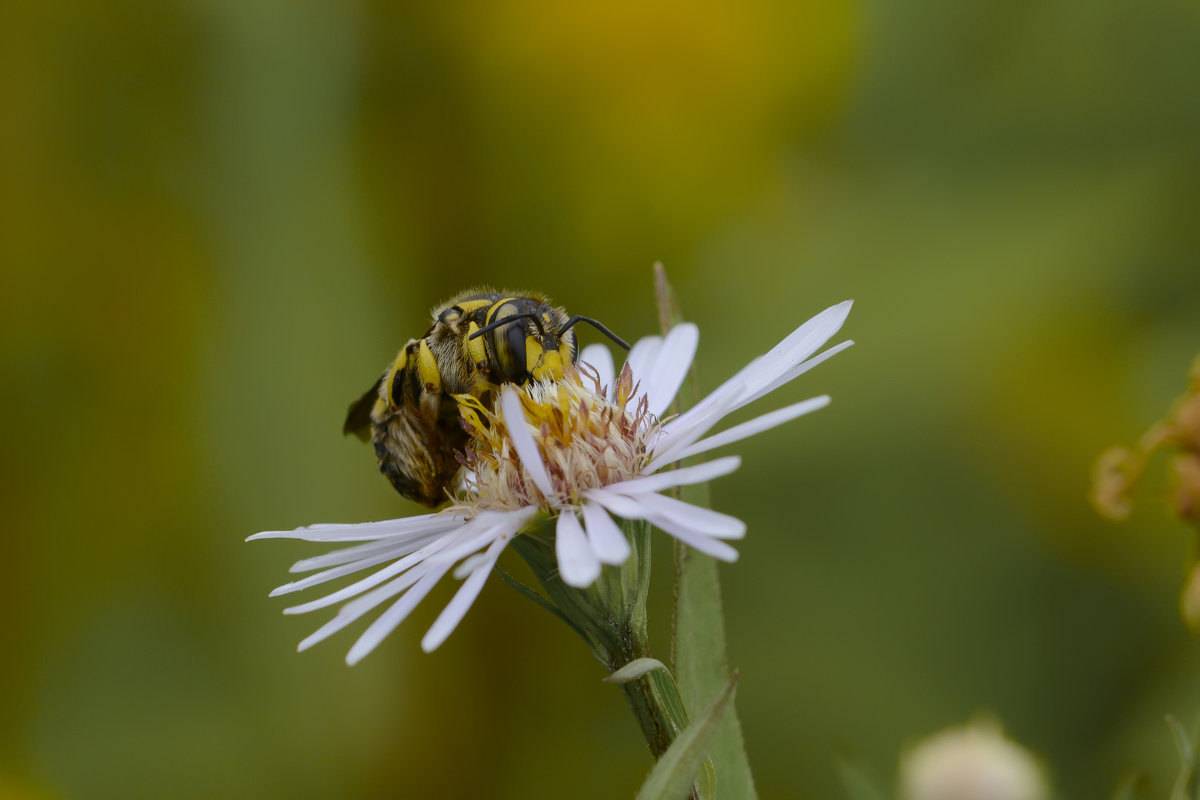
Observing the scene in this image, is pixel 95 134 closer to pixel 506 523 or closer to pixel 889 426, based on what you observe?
pixel 889 426

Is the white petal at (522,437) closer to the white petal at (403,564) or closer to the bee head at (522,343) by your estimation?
the white petal at (403,564)

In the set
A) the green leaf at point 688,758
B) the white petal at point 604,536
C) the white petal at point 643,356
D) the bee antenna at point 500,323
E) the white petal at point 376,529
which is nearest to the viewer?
the green leaf at point 688,758

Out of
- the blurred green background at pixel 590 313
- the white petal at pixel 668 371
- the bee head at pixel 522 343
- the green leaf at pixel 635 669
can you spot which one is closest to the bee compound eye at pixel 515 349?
the bee head at pixel 522 343

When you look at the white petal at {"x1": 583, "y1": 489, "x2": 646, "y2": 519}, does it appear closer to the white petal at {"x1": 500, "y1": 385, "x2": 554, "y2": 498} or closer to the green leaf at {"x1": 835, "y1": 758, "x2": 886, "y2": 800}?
the white petal at {"x1": 500, "y1": 385, "x2": 554, "y2": 498}

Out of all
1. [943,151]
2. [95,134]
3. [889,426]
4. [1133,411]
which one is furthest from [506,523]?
[95,134]

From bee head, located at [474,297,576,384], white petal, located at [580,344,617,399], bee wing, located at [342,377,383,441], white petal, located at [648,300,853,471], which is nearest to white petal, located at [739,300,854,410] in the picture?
white petal, located at [648,300,853,471]
